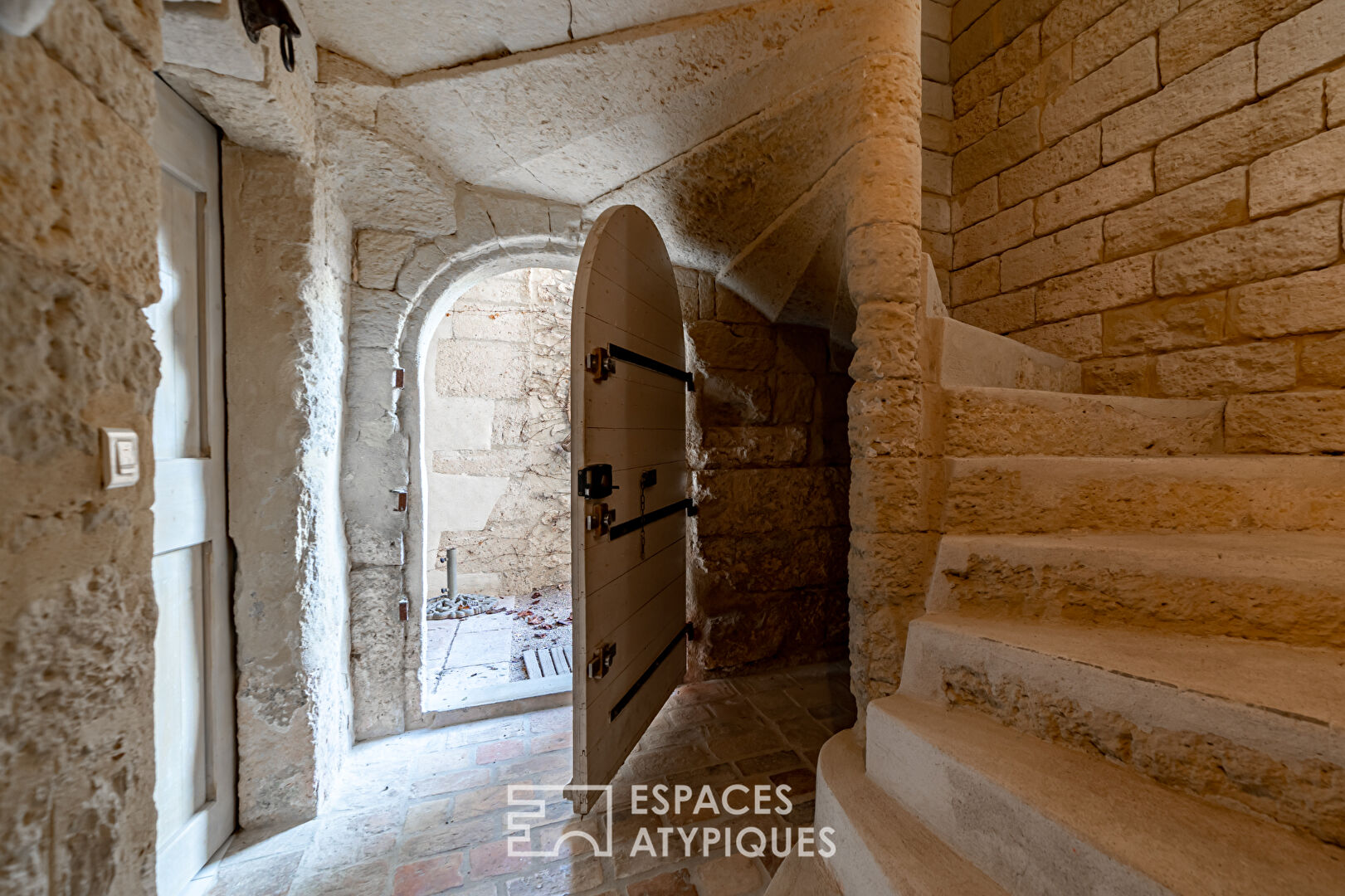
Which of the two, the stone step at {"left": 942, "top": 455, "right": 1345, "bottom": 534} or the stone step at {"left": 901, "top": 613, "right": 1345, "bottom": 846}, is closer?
the stone step at {"left": 901, "top": 613, "right": 1345, "bottom": 846}

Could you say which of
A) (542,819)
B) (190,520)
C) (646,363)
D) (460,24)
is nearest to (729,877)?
(542,819)

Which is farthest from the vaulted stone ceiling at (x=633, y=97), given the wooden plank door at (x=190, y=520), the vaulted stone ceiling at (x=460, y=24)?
the wooden plank door at (x=190, y=520)

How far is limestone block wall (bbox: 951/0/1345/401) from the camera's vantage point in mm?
1720

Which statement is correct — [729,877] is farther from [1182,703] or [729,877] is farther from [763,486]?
[763,486]

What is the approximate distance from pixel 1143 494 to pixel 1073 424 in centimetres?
33

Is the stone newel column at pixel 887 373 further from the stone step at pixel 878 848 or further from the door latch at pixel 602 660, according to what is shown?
the door latch at pixel 602 660

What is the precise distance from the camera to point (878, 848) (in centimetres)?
104

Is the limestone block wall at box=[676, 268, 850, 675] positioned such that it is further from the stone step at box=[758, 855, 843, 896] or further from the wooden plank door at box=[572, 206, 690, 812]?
the stone step at box=[758, 855, 843, 896]

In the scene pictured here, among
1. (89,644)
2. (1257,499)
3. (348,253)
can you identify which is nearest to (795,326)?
(1257,499)

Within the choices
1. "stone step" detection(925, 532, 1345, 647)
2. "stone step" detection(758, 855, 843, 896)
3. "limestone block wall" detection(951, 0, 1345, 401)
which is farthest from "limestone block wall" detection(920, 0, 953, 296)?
"stone step" detection(758, 855, 843, 896)

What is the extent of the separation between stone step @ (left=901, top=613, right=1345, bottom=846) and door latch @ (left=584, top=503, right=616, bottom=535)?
99 centimetres

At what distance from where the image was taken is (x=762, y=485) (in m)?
2.80

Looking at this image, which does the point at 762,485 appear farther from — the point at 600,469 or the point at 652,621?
the point at 600,469

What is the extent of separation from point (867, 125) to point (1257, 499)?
1.47 meters
